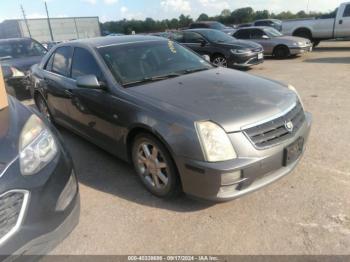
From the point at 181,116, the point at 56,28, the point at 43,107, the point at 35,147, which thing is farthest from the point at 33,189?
the point at 56,28

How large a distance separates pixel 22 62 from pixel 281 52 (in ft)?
31.3

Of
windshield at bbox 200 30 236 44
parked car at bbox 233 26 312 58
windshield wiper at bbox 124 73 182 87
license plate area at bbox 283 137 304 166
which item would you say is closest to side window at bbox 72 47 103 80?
windshield wiper at bbox 124 73 182 87

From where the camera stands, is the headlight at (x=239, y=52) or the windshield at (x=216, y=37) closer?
the headlight at (x=239, y=52)

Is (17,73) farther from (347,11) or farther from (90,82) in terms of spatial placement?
(347,11)

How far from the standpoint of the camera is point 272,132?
2680 millimetres

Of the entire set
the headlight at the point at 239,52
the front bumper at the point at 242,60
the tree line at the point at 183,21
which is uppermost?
the headlight at the point at 239,52

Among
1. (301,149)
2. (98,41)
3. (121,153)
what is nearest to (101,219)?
(121,153)

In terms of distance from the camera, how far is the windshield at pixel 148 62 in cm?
Answer: 350

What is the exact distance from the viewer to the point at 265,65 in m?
11.4

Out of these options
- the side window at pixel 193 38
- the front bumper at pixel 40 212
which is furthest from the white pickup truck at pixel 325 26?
the front bumper at pixel 40 212

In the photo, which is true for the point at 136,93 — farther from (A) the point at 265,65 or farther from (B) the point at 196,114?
(A) the point at 265,65

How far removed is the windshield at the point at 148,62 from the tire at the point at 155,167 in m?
0.72

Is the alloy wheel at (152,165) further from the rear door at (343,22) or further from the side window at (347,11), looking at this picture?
the side window at (347,11)

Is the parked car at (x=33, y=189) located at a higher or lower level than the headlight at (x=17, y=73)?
higher
